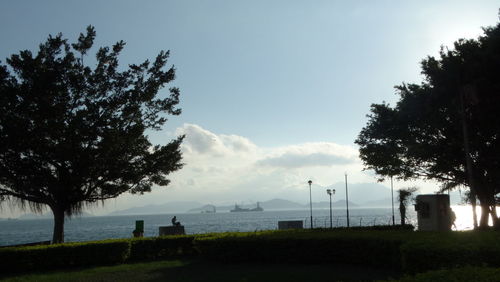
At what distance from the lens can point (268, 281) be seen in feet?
44.4

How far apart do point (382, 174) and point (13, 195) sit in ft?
89.4

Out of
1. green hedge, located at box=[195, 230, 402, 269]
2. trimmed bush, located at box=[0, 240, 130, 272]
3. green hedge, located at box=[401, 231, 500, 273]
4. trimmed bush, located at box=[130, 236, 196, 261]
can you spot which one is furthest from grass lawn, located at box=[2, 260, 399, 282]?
trimmed bush, located at box=[130, 236, 196, 261]

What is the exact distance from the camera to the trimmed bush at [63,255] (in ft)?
59.4

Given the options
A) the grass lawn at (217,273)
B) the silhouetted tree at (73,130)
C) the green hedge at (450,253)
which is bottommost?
the grass lawn at (217,273)

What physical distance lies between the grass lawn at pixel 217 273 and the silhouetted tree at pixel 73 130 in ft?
26.3

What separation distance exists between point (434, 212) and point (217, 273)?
12.5 metres

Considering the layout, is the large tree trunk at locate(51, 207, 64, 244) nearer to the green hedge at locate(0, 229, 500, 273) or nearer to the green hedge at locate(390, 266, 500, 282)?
the green hedge at locate(0, 229, 500, 273)

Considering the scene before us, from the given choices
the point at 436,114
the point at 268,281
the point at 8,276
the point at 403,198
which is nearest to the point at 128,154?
the point at 8,276

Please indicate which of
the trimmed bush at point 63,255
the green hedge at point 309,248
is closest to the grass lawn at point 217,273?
the green hedge at point 309,248

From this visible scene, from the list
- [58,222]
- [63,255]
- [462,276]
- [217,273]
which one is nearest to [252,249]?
[217,273]

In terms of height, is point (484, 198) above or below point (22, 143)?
below

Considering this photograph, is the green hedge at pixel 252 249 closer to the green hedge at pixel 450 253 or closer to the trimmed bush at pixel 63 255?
the trimmed bush at pixel 63 255

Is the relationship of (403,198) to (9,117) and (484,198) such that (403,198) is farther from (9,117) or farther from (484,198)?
(9,117)

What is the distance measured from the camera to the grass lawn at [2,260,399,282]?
1409 cm
